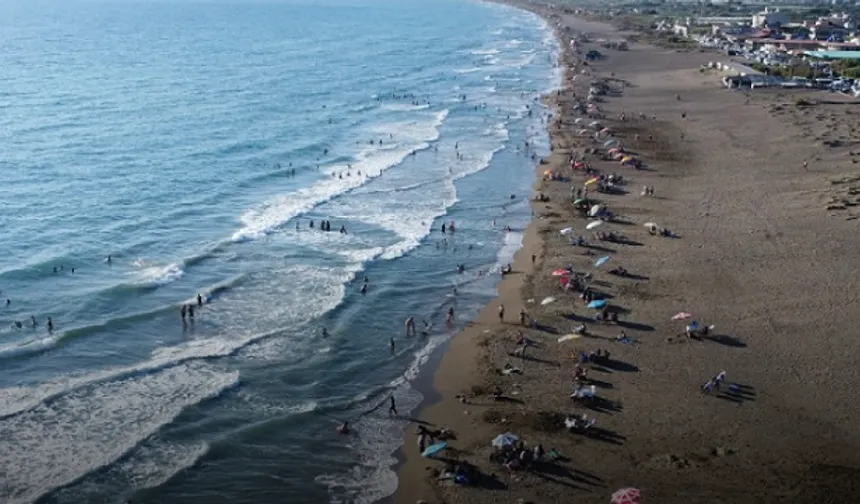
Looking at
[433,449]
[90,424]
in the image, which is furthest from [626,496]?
[90,424]

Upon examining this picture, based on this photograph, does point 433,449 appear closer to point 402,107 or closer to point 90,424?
point 90,424

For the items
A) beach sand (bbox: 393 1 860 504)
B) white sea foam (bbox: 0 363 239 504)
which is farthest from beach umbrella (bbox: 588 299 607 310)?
white sea foam (bbox: 0 363 239 504)

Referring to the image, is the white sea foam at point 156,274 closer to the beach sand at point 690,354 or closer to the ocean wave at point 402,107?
the beach sand at point 690,354

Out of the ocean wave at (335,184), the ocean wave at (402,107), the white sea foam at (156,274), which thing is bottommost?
the white sea foam at (156,274)

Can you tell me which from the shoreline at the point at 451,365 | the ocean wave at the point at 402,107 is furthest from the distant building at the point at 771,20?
the shoreline at the point at 451,365

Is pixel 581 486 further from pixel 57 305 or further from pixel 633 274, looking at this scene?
pixel 57 305

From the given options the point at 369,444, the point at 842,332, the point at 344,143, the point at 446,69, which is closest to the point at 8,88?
the point at 344,143
